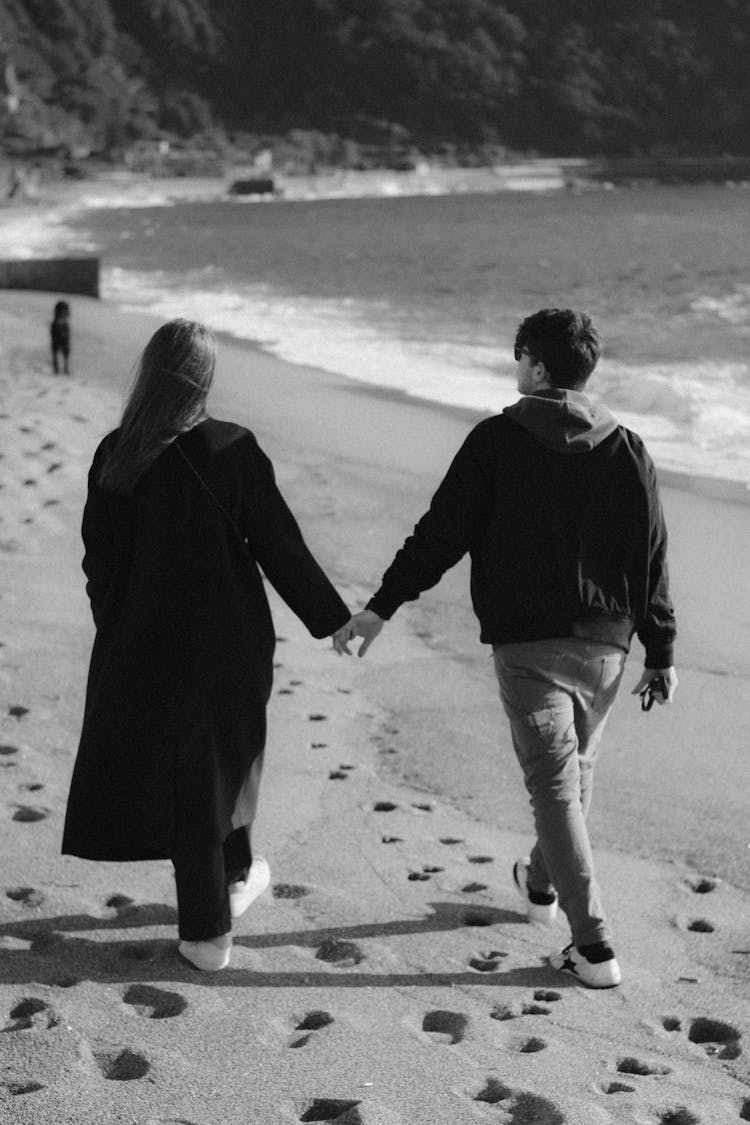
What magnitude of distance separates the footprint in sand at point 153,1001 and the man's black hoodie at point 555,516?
107cm

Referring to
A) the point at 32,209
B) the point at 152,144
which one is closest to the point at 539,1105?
the point at 32,209

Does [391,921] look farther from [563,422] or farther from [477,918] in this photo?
[563,422]

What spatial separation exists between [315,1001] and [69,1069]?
586mm

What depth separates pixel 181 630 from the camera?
10.3ft

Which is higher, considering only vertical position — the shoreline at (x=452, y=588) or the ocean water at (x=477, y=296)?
Answer: the ocean water at (x=477, y=296)

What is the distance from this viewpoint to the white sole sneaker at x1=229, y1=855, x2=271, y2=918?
11.5ft

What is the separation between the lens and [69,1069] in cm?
280

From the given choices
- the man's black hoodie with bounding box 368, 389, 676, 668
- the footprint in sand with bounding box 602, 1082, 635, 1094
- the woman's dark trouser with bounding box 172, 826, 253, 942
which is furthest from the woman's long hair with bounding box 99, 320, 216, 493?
the footprint in sand with bounding box 602, 1082, 635, 1094

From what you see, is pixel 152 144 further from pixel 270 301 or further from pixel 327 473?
pixel 327 473

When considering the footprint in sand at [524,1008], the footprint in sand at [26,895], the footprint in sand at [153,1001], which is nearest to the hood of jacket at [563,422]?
the footprint in sand at [524,1008]

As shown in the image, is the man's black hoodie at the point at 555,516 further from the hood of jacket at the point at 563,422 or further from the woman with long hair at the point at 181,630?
the woman with long hair at the point at 181,630

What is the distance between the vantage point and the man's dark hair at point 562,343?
308cm

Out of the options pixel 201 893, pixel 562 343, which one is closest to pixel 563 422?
pixel 562 343

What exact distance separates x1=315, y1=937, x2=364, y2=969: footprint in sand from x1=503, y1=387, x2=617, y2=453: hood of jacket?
1.30m
